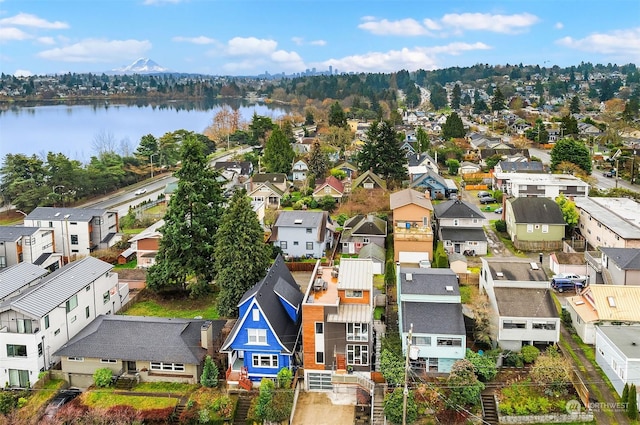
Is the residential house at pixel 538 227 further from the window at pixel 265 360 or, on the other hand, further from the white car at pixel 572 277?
the window at pixel 265 360

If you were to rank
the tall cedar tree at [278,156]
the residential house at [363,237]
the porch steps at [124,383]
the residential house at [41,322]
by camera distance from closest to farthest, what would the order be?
the porch steps at [124,383] → the residential house at [41,322] → the residential house at [363,237] → the tall cedar tree at [278,156]

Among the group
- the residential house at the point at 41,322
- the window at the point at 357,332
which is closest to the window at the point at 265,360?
the window at the point at 357,332

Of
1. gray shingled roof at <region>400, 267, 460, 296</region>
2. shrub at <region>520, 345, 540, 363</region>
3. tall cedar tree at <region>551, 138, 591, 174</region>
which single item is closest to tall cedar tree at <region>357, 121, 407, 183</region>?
tall cedar tree at <region>551, 138, 591, 174</region>

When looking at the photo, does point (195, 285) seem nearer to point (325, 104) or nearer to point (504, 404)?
point (504, 404)

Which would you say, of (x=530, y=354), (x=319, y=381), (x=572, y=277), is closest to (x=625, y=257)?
(x=572, y=277)

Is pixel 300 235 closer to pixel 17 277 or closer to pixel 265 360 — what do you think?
pixel 265 360

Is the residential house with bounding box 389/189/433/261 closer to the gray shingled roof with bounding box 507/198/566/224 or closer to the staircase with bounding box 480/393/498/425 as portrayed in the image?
the gray shingled roof with bounding box 507/198/566/224

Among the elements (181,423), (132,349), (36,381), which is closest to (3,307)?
(36,381)
